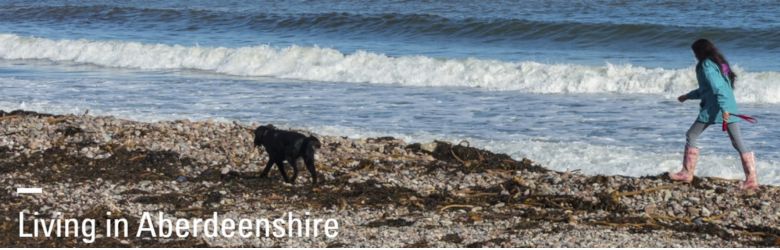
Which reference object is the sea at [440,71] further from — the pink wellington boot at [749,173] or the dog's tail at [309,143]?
the dog's tail at [309,143]

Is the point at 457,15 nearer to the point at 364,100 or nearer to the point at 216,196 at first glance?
the point at 364,100

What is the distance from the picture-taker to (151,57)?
82.3 feet

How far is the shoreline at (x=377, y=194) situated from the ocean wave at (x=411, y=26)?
54.4ft

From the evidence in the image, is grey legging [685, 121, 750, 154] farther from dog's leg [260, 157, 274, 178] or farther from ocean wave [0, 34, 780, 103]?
ocean wave [0, 34, 780, 103]

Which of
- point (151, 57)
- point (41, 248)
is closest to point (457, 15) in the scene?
point (151, 57)

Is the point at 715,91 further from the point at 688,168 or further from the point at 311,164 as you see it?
the point at 311,164

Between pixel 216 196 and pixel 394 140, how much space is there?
133 inches

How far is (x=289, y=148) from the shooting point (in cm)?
962

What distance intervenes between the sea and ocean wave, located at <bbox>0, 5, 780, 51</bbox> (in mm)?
71

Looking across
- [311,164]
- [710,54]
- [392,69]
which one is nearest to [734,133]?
[710,54]

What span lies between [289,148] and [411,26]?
22862 millimetres

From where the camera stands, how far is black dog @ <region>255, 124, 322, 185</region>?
31.6 ft

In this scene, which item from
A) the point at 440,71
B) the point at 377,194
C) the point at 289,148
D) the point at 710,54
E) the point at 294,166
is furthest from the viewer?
the point at 440,71

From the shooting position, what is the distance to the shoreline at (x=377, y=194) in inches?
318
